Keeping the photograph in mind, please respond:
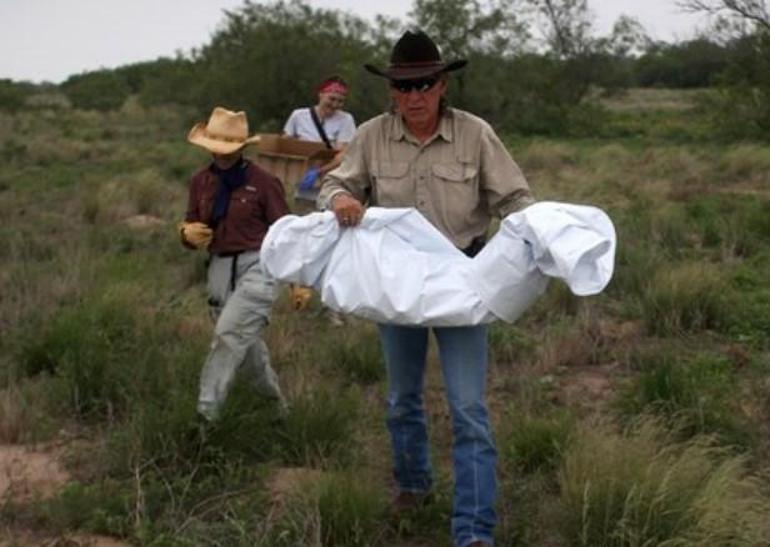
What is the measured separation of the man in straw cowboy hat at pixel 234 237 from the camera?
5.35 m

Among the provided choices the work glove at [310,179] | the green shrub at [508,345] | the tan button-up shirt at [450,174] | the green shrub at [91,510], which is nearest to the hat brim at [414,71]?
the tan button-up shirt at [450,174]

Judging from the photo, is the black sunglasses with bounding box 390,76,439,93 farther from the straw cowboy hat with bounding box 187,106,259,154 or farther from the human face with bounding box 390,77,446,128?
the straw cowboy hat with bounding box 187,106,259,154

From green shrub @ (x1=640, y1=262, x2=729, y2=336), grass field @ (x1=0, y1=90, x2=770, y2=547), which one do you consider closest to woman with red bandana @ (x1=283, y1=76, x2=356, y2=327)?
grass field @ (x1=0, y1=90, x2=770, y2=547)

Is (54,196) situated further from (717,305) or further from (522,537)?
(522,537)

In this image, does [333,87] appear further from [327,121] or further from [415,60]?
[415,60]

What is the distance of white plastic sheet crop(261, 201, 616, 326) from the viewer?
145 inches

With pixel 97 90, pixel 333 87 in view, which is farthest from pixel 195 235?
pixel 97 90

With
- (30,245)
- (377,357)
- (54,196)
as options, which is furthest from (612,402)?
(54,196)

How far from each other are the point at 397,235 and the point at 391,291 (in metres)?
0.25

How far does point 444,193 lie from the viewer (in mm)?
4148

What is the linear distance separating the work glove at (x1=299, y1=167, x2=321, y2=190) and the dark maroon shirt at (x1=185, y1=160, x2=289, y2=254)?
2076 mm

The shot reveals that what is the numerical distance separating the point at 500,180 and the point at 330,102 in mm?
4342

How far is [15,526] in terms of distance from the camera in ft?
14.7

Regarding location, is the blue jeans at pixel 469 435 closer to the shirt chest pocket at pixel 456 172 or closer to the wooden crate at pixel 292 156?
the shirt chest pocket at pixel 456 172
